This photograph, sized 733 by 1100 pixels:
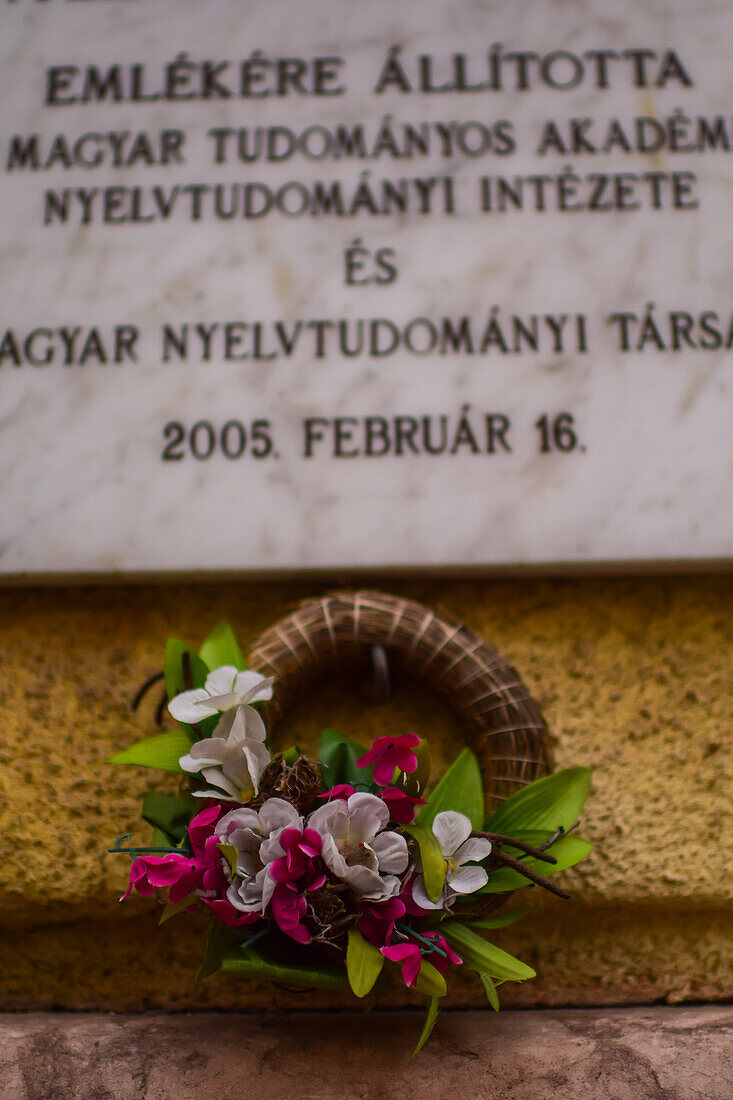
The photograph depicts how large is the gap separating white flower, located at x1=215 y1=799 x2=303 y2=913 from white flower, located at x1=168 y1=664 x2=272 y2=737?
108mm

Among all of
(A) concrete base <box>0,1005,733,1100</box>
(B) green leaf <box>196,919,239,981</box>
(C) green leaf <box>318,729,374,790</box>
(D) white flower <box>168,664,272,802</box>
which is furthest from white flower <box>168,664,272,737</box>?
(A) concrete base <box>0,1005,733,1100</box>

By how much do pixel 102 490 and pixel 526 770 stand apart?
2.59 feet

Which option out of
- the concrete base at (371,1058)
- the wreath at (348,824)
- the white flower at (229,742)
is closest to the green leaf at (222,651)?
the wreath at (348,824)

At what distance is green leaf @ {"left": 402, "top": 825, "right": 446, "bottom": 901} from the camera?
836 millimetres

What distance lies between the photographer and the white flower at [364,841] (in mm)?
835

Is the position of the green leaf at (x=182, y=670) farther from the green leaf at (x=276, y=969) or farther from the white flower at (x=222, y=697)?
the green leaf at (x=276, y=969)

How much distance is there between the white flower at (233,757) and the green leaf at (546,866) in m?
0.32

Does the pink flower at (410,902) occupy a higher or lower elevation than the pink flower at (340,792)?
lower

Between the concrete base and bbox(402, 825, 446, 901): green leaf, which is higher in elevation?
bbox(402, 825, 446, 901): green leaf

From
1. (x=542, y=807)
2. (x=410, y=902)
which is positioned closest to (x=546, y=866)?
(x=542, y=807)

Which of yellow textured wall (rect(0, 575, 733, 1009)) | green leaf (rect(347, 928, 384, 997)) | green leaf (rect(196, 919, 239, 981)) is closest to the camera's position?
green leaf (rect(347, 928, 384, 997))

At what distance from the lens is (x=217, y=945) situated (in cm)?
91

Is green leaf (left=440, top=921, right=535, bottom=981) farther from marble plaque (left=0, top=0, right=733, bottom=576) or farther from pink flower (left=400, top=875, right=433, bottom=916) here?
marble plaque (left=0, top=0, right=733, bottom=576)

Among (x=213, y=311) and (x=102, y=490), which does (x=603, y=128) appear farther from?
(x=102, y=490)
